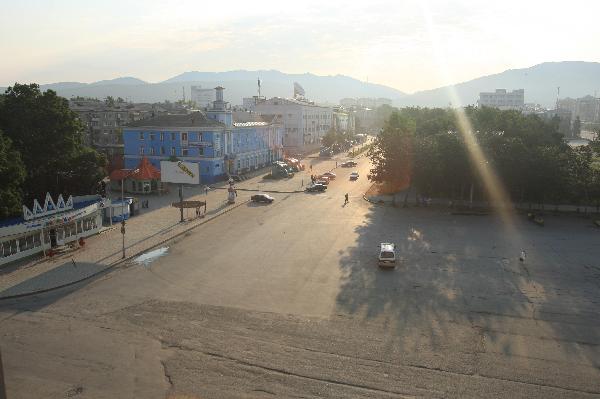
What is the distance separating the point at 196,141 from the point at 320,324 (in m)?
41.4

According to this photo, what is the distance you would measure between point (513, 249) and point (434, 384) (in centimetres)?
1819

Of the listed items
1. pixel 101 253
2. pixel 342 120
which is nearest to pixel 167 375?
pixel 101 253

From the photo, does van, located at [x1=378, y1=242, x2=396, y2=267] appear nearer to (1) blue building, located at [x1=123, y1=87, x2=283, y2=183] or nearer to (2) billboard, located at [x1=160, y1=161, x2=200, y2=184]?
(2) billboard, located at [x1=160, y1=161, x2=200, y2=184]

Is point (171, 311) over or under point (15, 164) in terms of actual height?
under

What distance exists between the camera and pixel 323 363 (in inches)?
655

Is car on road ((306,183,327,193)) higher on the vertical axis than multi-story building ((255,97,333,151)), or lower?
lower

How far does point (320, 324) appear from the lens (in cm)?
1975

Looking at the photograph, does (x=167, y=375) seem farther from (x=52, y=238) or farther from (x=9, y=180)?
(x=9, y=180)

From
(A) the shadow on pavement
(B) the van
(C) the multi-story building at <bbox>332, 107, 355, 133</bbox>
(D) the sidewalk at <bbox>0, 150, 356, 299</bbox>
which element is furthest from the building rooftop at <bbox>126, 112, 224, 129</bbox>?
(C) the multi-story building at <bbox>332, 107, 355, 133</bbox>

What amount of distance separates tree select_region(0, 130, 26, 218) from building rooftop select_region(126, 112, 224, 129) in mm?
28070

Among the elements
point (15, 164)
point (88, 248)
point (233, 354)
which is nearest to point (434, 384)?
point (233, 354)

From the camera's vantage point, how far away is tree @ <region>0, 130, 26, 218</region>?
2877cm

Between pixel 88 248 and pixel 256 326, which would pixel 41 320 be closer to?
pixel 256 326

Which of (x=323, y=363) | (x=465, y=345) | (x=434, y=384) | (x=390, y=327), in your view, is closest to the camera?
(x=434, y=384)
